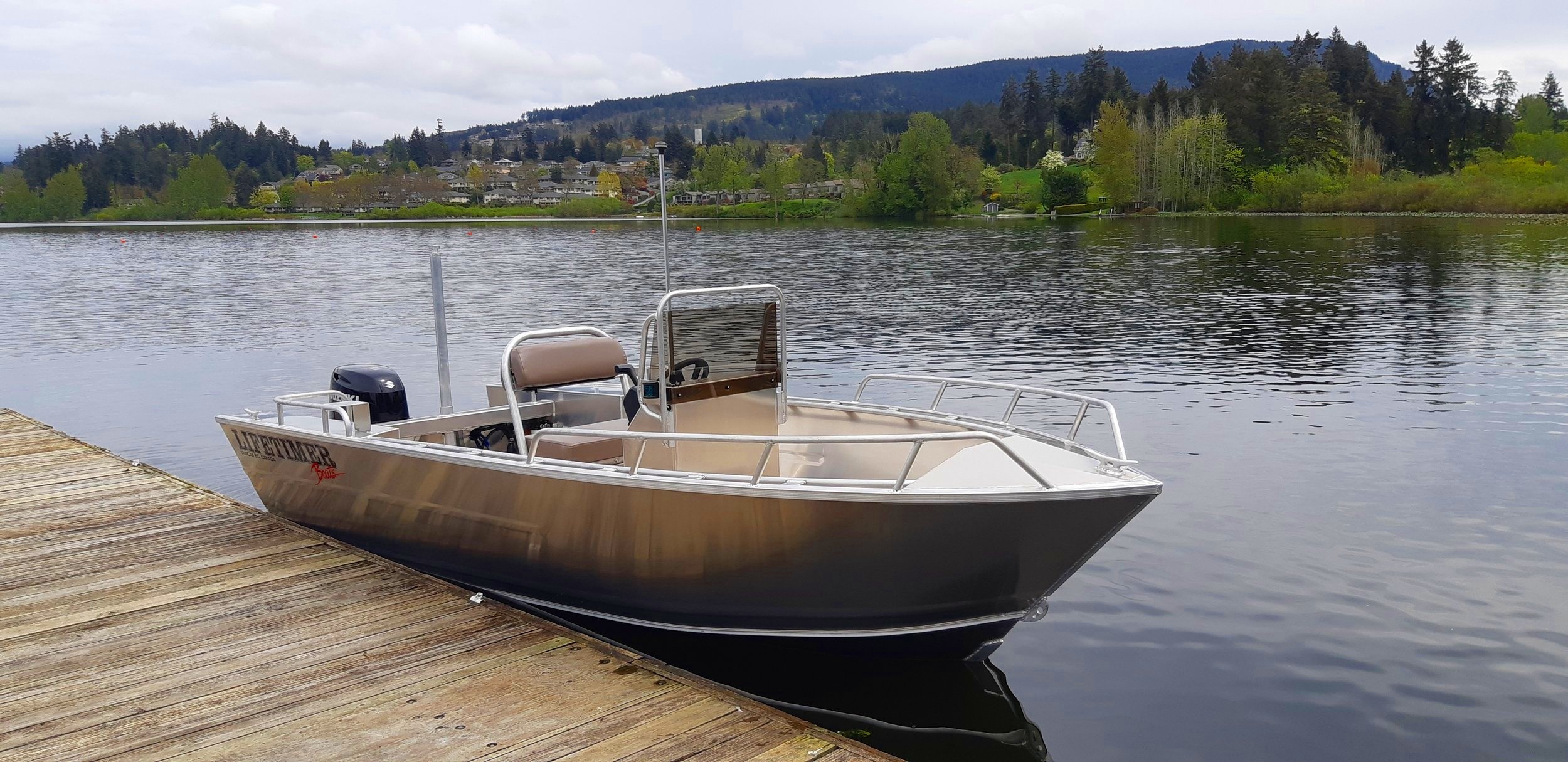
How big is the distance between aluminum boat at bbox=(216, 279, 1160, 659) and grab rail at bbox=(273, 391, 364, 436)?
0.03 m

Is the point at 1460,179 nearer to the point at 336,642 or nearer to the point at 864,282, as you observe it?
the point at 864,282

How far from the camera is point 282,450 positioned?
761cm

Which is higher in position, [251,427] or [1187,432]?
[251,427]

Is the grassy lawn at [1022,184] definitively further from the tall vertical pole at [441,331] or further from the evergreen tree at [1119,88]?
the tall vertical pole at [441,331]

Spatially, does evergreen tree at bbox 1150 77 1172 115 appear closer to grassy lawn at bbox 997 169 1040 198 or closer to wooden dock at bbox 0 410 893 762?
grassy lawn at bbox 997 169 1040 198

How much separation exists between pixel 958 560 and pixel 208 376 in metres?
17.1

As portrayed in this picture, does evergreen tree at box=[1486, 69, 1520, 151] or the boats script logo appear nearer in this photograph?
the boats script logo

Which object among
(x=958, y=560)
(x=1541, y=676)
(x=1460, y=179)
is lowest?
(x=1541, y=676)

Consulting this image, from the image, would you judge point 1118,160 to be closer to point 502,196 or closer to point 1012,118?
point 1012,118

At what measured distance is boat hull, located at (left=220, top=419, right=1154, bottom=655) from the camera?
5.11 metres

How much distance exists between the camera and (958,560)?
206 inches

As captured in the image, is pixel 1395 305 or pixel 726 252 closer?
pixel 1395 305

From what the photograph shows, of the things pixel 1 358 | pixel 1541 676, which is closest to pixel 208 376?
pixel 1 358

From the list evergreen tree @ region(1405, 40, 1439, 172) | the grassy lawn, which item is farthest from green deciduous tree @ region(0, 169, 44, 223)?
evergreen tree @ region(1405, 40, 1439, 172)
